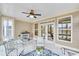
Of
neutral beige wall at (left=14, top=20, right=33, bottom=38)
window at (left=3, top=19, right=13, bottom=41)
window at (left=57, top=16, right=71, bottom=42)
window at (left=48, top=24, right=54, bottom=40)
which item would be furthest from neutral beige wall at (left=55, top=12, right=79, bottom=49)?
window at (left=3, top=19, right=13, bottom=41)

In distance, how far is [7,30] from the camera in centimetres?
240

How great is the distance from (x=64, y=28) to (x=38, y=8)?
21.6 inches

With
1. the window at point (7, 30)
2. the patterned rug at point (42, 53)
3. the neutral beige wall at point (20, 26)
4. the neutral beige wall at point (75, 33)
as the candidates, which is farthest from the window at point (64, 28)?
the window at point (7, 30)

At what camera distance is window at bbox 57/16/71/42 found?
236 centimetres

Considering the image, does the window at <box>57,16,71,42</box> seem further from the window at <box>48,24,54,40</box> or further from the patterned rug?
the patterned rug

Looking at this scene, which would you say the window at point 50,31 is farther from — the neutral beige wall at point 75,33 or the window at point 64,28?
the neutral beige wall at point 75,33

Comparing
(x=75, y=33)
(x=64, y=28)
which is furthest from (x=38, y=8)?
(x=75, y=33)

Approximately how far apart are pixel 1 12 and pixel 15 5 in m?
0.26

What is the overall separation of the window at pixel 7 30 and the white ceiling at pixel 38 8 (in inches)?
5.4

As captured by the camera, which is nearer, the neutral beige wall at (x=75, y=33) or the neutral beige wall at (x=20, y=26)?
the neutral beige wall at (x=75, y=33)

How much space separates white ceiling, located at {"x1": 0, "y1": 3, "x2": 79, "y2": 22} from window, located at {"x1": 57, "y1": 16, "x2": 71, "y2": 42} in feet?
0.49

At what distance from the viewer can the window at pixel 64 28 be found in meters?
2.36

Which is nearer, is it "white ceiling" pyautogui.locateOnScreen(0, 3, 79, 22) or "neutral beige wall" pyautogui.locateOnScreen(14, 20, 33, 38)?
"white ceiling" pyautogui.locateOnScreen(0, 3, 79, 22)

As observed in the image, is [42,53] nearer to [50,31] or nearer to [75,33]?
[50,31]
